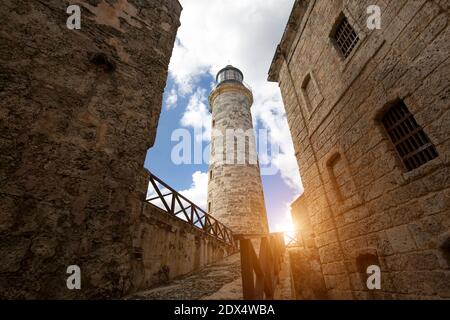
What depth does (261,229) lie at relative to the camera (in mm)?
12977

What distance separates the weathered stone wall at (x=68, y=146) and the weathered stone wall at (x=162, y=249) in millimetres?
1423

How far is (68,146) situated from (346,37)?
6.51 meters

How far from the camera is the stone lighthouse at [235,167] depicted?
1284 cm

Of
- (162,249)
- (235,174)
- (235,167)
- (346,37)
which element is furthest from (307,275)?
(235,167)

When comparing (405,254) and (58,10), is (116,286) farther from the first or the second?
(405,254)

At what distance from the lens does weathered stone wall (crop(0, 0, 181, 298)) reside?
1700 millimetres

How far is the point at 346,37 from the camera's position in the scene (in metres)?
5.42

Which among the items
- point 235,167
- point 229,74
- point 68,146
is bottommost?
point 68,146

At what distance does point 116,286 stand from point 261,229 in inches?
468

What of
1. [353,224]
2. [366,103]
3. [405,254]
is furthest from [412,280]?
[366,103]

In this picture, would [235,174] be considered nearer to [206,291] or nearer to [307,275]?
[307,275]

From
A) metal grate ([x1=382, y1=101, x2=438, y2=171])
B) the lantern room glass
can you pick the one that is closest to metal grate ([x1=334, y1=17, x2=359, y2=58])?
metal grate ([x1=382, y1=101, x2=438, y2=171])
